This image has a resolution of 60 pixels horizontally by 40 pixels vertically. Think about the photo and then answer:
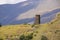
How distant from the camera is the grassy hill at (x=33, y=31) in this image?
5324 millimetres

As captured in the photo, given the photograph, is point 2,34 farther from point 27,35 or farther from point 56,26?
point 56,26

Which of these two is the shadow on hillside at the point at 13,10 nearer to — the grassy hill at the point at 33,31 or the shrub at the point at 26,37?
the grassy hill at the point at 33,31

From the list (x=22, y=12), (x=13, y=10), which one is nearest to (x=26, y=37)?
(x=22, y=12)

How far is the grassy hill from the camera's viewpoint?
532 centimetres

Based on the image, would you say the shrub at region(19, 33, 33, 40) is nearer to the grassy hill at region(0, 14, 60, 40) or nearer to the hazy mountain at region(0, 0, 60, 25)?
the grassy hill at region(0, 14, 60, 40)

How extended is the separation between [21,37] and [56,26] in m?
1.26

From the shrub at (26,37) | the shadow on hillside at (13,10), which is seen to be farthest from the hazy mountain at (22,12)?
the shrub at (26,37)

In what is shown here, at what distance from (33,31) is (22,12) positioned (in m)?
0.82

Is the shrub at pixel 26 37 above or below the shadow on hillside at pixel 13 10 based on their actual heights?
below

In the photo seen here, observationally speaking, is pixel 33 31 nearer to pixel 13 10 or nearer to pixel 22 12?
pixel 22 12

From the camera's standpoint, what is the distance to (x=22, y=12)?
5660 mm

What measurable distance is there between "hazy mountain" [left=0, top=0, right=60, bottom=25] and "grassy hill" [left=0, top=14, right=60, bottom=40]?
0.23m

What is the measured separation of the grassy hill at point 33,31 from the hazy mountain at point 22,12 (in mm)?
230

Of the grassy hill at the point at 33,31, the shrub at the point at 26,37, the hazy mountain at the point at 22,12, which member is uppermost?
the hazy mountain at the point at 22,12
